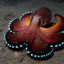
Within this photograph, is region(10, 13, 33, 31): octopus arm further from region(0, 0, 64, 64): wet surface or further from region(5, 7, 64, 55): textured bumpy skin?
region(0, 0, 64, 64): wet surface

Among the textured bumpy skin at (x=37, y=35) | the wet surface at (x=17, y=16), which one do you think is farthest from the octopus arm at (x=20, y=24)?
the wet surface at (x=17, y=16)

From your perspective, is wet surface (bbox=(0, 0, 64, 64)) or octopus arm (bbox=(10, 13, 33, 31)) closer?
wet surface (bbox=(0, 0, 64, 64))

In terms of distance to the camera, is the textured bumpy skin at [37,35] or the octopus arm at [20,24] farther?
the octopus arm at [20,24]

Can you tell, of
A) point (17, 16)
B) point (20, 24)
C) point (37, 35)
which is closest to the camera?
point (37, 35)

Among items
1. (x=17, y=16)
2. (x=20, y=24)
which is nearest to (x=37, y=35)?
(x=20, y=24)

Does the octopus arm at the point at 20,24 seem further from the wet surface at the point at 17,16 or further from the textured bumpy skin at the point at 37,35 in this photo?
the wet surface at the point at 17,16

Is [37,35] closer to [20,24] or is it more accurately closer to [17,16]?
[20,24]

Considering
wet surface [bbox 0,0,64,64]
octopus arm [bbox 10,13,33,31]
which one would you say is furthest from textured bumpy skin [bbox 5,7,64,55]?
wet surface [bbox 0,0,64,64]

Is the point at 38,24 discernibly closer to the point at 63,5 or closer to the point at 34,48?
the point at 34,48

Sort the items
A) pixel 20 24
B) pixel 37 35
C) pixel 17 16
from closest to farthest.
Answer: pixel 37 35, pixel 20 24, pixel 17 16

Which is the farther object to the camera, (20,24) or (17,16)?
(17,16)

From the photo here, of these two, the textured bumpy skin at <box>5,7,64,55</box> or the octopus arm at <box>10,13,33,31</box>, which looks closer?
the textured bumpy skin at <box>5,7,64,55</box>
